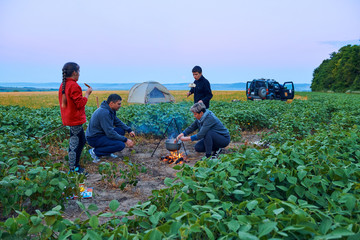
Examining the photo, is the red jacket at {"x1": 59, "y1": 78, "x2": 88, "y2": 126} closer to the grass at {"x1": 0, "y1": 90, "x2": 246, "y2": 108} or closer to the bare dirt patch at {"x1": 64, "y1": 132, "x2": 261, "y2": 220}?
the bare dirt patch at {"x1": 64, "y1": 132, "x2": 261, "y2": 220}

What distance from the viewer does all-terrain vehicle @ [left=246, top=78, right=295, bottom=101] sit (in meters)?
22.7

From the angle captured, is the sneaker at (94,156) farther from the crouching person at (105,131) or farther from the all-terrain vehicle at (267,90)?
the all-terrain vehicle at (267,90)

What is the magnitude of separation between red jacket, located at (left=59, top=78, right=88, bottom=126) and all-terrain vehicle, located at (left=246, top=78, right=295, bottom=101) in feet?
66.4

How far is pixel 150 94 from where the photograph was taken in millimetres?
21422

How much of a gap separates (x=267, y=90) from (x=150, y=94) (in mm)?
9882

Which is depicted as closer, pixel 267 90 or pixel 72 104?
pixel 72 104

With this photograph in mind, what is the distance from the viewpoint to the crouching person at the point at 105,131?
513 centimetres

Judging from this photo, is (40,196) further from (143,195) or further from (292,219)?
(292,219)

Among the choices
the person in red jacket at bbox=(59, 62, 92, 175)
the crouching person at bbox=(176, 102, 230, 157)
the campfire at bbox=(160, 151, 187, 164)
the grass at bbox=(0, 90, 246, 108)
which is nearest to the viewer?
the person in red jacket at bbox=(59, 62, 92, 175)

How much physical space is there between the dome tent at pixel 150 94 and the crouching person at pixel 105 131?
51.6ft

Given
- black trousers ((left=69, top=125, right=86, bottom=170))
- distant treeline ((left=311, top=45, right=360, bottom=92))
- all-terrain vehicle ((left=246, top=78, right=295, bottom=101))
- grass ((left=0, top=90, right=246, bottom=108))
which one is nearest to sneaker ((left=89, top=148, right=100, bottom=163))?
black trousers ((left=69, top=125, right=86, bottom=170))

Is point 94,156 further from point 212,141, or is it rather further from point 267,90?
point 267,90

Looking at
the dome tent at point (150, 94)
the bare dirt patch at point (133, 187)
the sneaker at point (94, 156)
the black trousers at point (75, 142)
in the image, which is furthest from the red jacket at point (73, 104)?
the dome tent at point (150, 94)

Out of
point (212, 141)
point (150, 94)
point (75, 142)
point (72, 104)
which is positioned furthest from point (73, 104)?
point (150, 94)
